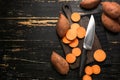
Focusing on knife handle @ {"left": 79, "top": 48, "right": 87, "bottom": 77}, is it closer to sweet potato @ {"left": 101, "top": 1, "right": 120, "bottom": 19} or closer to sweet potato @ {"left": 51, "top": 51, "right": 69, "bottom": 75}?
sweet potato @ {"left": 51, "top": 51, "right": 69, "bottom": 75}

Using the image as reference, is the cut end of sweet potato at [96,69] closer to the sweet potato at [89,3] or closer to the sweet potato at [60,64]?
the sweet potato at [60,64]

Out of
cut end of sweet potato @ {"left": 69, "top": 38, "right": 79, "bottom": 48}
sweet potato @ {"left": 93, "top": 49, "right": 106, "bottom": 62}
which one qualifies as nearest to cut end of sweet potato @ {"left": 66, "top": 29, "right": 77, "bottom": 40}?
cut end of sweet potato @ {"left": 69, "top": 38, "right": 79, "bottom": 48}

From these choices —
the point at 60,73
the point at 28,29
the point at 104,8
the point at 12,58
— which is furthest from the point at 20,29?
the point at 104,8

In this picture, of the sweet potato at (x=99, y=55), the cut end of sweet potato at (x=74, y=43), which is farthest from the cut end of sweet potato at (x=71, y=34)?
the sweet potato at (x=99, y=55)

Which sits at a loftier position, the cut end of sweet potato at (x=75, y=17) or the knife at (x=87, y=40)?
the cut end of sweet potato at (x=75, y=17)

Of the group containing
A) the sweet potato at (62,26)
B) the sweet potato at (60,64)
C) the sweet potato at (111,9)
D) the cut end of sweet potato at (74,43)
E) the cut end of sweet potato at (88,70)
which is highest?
the sweet potato at (111,9)

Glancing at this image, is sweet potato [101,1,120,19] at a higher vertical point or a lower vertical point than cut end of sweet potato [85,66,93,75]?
higher

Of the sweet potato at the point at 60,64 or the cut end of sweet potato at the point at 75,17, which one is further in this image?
the cut end of sweet potato at the point at 75,17
